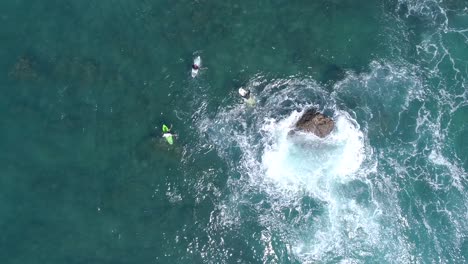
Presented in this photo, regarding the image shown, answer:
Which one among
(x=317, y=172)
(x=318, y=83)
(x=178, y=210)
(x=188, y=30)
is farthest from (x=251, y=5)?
(x=178, y=210)

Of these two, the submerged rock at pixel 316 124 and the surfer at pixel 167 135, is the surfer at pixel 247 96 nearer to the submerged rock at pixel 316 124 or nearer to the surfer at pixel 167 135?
the submerged rock at pixel 316 124

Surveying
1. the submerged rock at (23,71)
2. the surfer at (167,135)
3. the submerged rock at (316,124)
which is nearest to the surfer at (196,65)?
the surfer at (167,135)

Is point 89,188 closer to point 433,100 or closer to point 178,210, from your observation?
point 178,210

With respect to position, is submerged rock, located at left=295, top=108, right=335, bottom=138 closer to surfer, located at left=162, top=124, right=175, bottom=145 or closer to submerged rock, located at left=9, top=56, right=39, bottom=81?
surfer, located at left=162, top=124, right=175, bottom=145

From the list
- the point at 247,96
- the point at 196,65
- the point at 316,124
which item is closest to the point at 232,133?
the point at 247,96

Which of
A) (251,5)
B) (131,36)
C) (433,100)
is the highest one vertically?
(251,5)

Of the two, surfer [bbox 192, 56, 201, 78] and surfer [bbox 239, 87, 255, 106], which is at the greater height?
surfer [bbox 192, 56, 201, 78]

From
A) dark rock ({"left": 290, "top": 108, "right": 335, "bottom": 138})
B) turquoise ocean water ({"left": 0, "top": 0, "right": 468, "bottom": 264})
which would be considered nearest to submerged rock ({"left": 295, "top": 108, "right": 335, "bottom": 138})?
dark rock ({"left": 290, "top": 108, "right": 335, "bottom": 138})
